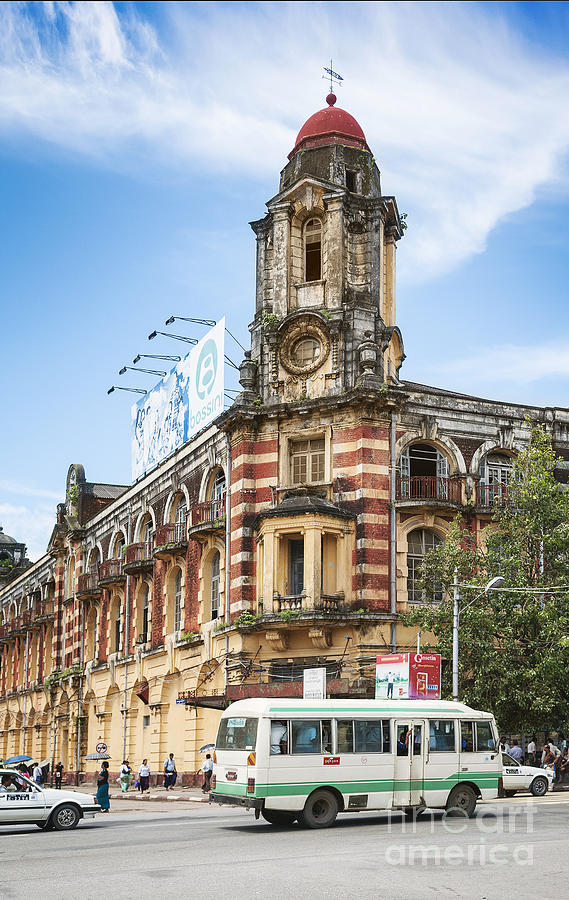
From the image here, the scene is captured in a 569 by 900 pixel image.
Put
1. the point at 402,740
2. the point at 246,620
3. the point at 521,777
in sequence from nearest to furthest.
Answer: the point at 402,740 → the point at 521,777 → the point at 246,620

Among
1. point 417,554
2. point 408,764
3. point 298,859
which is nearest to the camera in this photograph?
point 298,859

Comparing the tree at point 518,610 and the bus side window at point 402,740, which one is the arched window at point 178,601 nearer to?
the tree at point 518,610

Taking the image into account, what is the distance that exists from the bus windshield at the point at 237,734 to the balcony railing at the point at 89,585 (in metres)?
37.5

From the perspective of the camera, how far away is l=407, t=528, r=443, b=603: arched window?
40875 mm

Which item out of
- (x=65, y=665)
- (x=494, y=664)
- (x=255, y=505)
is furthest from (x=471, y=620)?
(x=65, y=665)

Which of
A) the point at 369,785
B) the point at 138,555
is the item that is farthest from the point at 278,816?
the point at 138,555

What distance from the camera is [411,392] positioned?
42938 mm

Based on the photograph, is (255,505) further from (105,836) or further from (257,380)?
(105,836)

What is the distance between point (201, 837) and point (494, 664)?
630 inches

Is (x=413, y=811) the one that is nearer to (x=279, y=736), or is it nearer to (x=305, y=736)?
(x=305, y=736)

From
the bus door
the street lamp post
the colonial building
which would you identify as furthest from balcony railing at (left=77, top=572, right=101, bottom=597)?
the bus door

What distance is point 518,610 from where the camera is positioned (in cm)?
3588

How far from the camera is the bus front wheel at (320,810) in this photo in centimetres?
2247

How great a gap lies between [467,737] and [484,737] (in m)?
0.60
